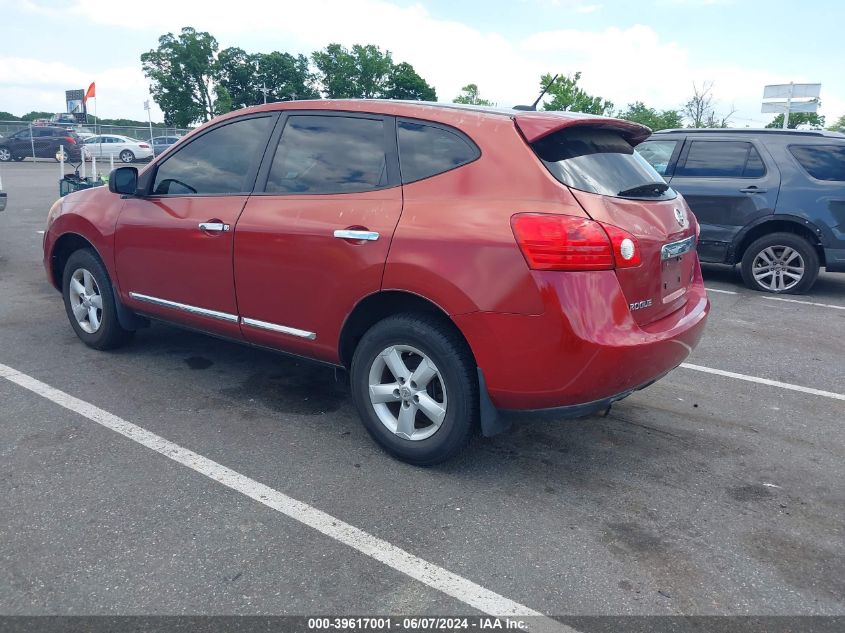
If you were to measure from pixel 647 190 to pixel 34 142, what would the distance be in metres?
35.0

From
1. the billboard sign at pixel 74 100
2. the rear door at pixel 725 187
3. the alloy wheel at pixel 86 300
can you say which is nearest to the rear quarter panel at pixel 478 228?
the alloy wheel at pixel 86 300

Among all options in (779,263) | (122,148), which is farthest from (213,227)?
(122,148)

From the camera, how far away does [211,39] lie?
79688 mm

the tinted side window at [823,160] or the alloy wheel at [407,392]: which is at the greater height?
the tinted side window at [823,160]

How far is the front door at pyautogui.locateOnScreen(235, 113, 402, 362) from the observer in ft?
11.6

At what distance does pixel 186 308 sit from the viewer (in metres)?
4.48

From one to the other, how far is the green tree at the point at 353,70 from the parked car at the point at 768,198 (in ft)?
283

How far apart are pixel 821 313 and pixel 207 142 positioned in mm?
6233

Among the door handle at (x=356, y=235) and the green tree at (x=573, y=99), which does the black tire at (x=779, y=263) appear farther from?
the green tree at (x=573, y=99)

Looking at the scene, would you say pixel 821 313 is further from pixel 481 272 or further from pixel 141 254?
pixel 141 254

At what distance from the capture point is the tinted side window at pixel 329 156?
12.0 feet

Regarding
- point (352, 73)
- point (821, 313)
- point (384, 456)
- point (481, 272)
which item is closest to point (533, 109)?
point (481, 272)

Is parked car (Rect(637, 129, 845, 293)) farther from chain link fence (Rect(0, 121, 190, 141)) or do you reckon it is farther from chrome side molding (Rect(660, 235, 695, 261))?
chain link fence (Rect(0, 121, 190, 141))

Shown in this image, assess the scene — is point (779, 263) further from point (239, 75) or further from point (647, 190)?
point (239, 75)
